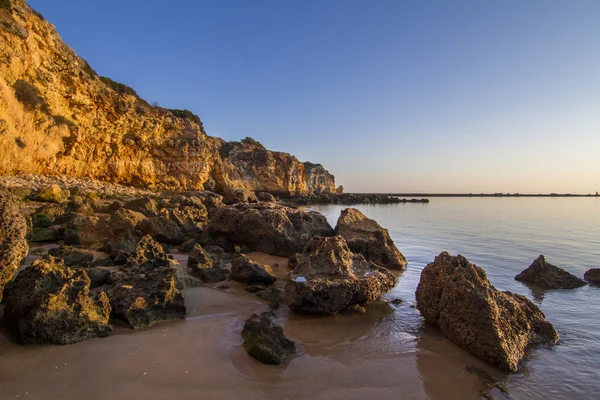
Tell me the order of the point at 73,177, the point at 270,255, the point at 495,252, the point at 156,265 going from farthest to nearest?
the point at 73,177 < the point at 495,252 < the point at 270,255 < the point at 156,265

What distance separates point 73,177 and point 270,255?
17526 millimetres

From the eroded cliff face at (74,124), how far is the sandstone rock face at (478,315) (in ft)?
62.8

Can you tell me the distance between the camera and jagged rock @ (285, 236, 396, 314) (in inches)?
192

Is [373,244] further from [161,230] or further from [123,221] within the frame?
[123,221]

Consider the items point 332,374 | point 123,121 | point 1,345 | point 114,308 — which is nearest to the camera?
point 1,345

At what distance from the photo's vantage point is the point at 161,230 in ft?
28.6

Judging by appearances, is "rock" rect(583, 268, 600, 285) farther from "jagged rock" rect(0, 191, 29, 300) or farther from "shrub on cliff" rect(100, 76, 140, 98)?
"shrub on cliff" rect(100, 76, 140, 98)

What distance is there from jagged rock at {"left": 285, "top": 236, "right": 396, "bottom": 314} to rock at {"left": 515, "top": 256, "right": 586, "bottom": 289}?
13.5 feet

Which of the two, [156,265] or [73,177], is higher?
Answer: [73,177]

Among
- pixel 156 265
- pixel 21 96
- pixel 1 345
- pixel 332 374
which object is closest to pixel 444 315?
pixel 332 374

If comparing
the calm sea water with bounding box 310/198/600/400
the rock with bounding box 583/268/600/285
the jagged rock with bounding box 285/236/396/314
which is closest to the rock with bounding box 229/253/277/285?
Result: the jagged rock with bounding box 285/236/396/314

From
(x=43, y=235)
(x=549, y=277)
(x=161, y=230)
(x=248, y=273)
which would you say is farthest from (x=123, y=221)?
(x=549, y=277)

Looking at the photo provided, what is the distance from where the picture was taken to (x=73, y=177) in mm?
19953

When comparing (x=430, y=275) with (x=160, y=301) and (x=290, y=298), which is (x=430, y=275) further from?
(x=160, y=301)
